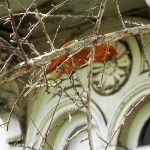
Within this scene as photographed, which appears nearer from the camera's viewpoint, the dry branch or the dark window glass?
the dry branch

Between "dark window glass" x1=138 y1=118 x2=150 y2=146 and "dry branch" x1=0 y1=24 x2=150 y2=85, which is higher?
"dark window glass" x1=138 y1=118 x2=150 y2=146

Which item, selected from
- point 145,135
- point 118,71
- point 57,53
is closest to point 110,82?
point 118,71

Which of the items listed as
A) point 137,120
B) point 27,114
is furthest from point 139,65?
point 27,114

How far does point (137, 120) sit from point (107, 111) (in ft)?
1.03

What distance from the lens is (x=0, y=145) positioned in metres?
6.09

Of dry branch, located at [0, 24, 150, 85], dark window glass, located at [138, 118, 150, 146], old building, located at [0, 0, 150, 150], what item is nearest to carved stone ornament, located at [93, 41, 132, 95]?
old building, located at [0, 0, 150, 150]

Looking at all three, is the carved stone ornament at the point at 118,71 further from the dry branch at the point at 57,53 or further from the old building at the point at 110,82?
the dry branch at the point at 57,53

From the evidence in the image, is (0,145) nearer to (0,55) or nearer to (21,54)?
(0,55)

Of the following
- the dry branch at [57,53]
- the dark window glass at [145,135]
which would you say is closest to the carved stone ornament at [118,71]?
the dark window glass at [145,135]

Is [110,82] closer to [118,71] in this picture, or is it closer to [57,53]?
[118,71]

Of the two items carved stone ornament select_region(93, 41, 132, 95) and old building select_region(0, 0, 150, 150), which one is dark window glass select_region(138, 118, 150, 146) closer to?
old building select_region(0, 0, 150, 150)

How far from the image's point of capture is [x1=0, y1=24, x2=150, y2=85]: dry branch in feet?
9.36

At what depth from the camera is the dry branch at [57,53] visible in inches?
112

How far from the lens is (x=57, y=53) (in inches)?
118
